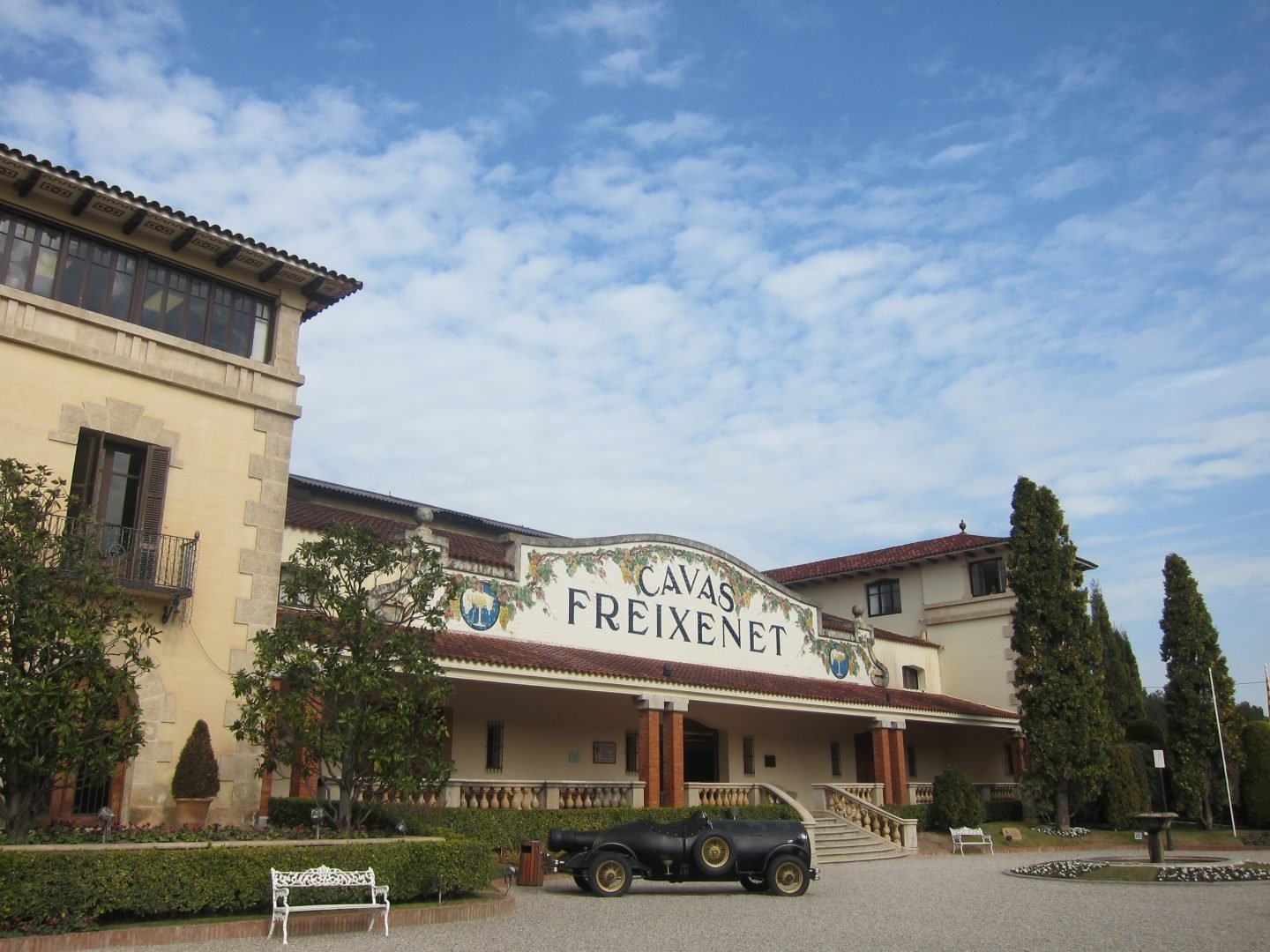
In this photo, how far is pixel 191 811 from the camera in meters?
14.5

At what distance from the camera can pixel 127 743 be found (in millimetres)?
12117

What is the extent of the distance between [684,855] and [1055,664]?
17.6 meters

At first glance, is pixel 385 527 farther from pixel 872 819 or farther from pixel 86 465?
pixel 872 819

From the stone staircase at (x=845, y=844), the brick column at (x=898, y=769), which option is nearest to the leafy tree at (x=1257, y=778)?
the brick column at (x=898, y=769)

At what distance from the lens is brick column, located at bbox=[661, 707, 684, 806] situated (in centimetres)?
2147

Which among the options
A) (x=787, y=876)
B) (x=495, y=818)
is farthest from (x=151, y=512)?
(x=787, y=876)

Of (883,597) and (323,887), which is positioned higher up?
(883,597)

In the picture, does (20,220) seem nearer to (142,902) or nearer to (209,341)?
(209,341)

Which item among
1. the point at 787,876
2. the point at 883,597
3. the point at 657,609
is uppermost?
the point at 883,597

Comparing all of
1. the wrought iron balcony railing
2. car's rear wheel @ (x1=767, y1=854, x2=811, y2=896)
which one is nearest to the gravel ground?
car's rear wheel @ (x1=767, y1=854, x2=811, y2=896)

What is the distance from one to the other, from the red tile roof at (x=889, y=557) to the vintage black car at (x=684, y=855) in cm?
1869

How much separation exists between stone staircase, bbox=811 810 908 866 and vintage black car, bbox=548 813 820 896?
21.3ft

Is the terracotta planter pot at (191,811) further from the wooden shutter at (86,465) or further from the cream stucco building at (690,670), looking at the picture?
the cream stucco building at (690,670)

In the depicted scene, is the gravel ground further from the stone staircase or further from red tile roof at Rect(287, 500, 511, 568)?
red tile roof at Rect(287, 500, 511, 568)
